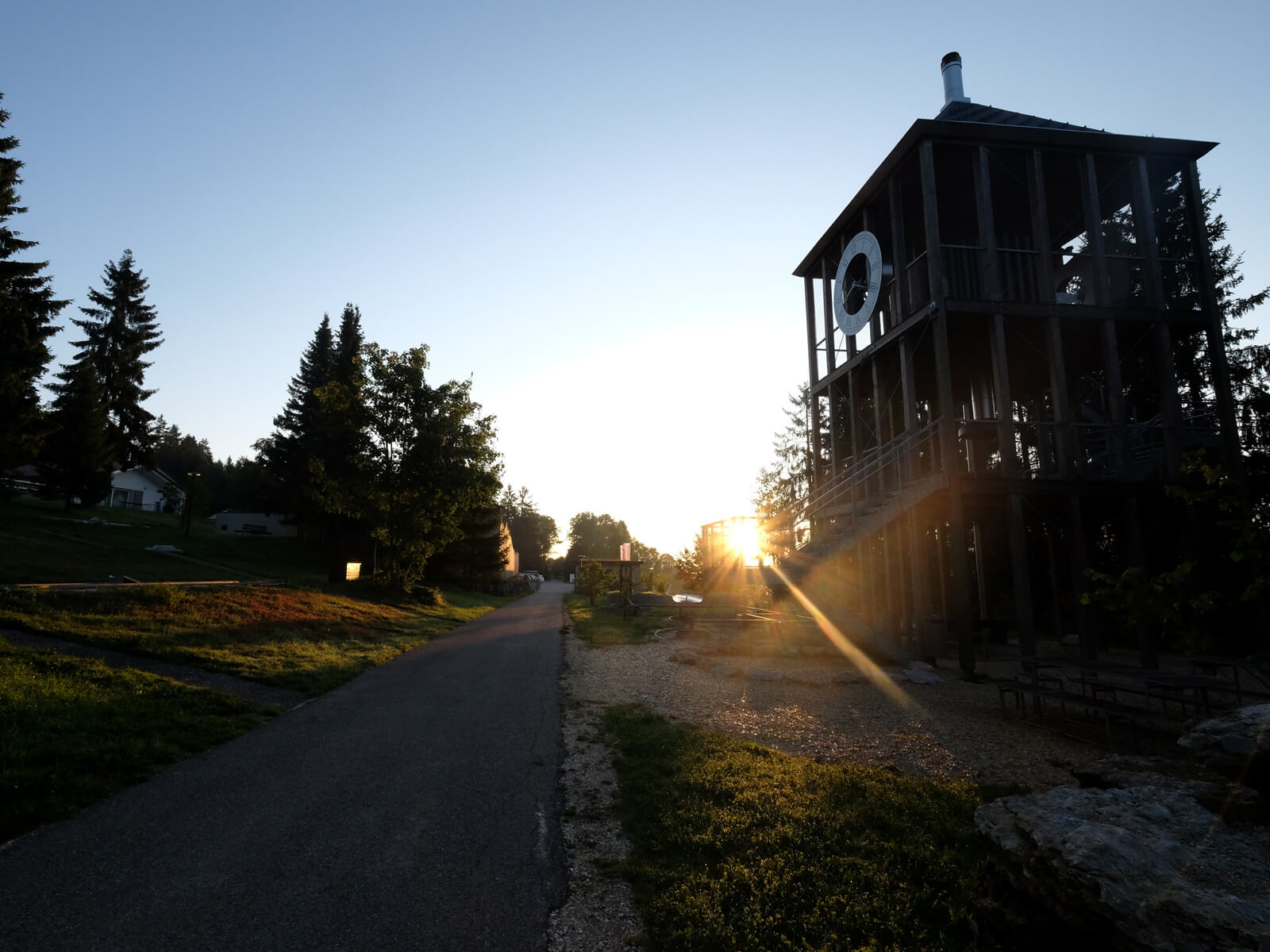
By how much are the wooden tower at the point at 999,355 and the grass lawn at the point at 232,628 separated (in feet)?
34.1

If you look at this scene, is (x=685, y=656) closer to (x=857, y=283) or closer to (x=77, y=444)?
(x=857, y=283)

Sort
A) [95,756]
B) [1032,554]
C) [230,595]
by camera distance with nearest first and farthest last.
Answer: [95,756]
[230,595]
[1032,554]

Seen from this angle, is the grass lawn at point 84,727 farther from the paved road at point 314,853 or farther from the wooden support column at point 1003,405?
the wooden support column at point 1003,405

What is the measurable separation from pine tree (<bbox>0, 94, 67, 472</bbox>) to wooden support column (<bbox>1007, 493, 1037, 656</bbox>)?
32.3 m

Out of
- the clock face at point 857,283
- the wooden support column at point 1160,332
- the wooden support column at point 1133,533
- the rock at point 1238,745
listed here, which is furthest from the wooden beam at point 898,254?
the rock at point 1238,745

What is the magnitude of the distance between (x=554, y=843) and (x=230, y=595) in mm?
14649

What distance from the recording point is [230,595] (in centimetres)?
1650

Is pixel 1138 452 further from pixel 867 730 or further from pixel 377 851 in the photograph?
pixel 377 851

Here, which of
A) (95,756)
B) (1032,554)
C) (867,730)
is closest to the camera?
(95,756)

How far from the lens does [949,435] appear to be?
1392cm

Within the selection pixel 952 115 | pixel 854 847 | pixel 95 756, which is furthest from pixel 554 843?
pixel 952 115

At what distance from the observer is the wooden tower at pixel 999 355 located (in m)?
14.3

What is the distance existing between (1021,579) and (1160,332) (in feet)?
24.4

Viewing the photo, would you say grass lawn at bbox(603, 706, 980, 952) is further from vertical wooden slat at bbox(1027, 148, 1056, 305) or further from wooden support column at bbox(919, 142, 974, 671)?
vertical wooden slat at bbox(1027, 148, 1056, 305)
